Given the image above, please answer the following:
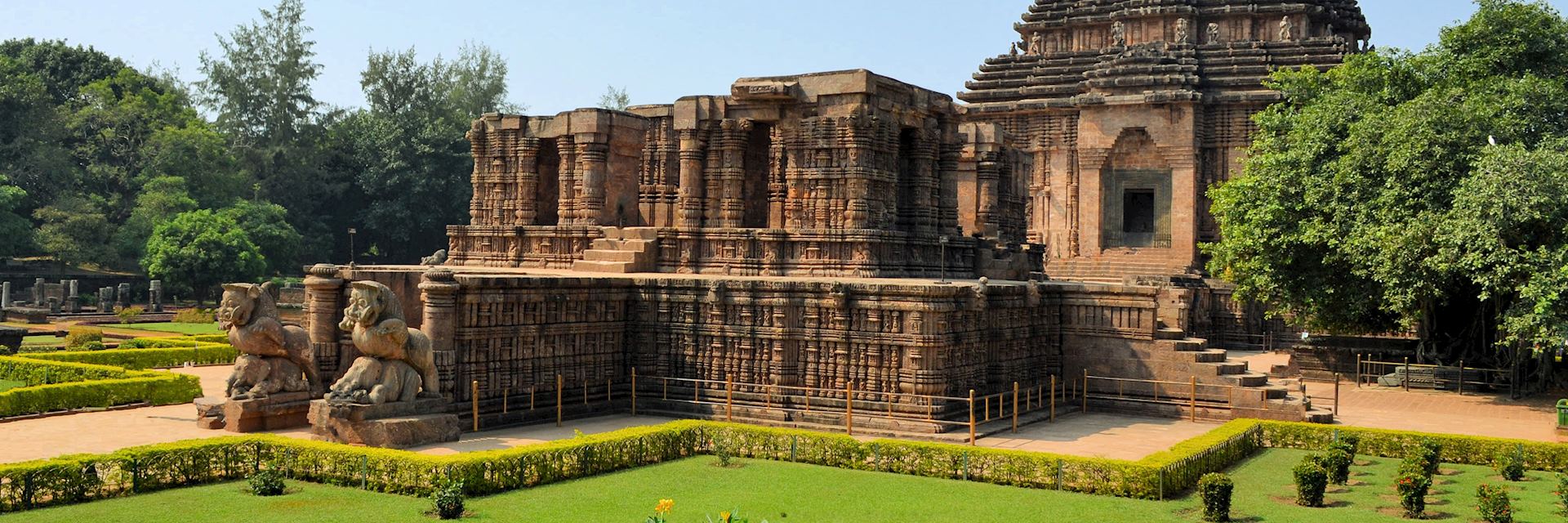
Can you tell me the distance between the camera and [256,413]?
16.0 metres

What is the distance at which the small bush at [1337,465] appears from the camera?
45.3 feet

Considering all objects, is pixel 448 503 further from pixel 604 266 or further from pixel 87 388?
pixel 604 266

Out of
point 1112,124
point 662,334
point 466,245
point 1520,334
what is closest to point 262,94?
point 466,245

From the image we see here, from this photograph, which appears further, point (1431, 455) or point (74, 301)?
point (74, 301)

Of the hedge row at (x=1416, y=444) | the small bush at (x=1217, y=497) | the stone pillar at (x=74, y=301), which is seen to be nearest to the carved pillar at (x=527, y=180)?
the hedge row at (x=1416, y=444)

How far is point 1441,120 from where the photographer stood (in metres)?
22.1

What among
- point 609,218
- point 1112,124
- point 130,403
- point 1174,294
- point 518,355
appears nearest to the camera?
point 518,355

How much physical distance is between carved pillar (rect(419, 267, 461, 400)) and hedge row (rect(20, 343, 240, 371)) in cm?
733

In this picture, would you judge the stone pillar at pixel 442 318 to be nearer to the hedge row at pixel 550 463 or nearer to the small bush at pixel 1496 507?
the hedge row at pixel 550 463

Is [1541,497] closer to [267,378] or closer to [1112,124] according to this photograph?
[267,378]

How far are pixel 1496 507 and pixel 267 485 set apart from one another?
1175cm

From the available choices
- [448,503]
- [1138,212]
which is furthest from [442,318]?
[1138,212]

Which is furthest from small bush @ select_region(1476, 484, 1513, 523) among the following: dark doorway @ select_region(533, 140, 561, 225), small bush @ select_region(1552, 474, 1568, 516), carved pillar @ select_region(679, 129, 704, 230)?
dark doorway @ select_region(533, 140, 561, 225)

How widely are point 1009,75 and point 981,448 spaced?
26881 millimetres
